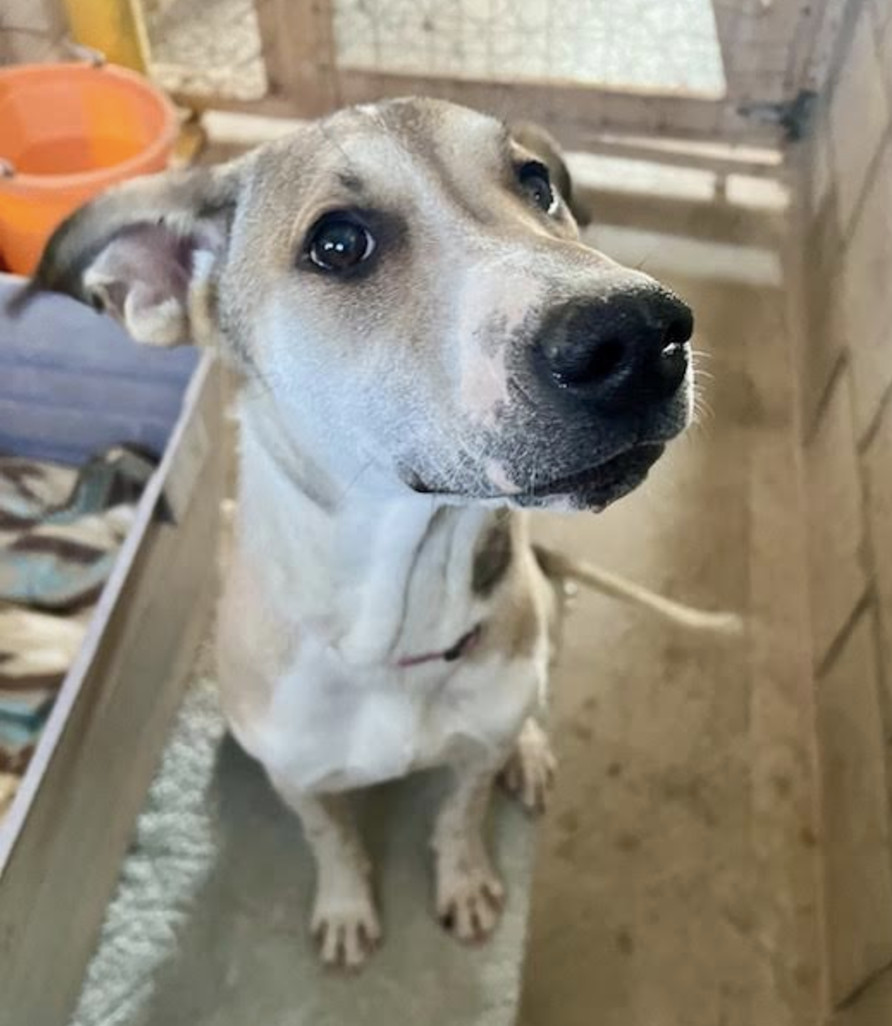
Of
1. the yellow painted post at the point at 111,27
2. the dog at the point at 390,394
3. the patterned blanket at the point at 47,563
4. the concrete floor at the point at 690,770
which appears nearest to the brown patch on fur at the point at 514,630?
the dog at the point at 390,394

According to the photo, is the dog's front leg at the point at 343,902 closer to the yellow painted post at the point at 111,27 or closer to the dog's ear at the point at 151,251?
the dog's ear at the point at 151,251

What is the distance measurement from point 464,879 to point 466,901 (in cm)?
3

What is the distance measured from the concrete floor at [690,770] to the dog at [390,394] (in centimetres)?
41

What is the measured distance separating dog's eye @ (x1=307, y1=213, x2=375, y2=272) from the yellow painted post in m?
2.14

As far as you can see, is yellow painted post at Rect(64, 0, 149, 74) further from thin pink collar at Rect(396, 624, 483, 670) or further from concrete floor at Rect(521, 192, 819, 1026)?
thin pink collar at Rect(396, 624, 483, 670)

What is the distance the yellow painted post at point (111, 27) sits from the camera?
9.97 ft

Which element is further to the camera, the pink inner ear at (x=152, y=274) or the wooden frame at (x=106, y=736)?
the wooden frame at (x=106, y=736)

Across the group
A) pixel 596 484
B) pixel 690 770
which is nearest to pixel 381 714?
pixel 596 484

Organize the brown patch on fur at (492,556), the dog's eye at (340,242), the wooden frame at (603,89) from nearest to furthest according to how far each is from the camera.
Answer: the dog's eye at (340,242)
the brown patch on fur at (492,556)
the wooden frame at (603,89)

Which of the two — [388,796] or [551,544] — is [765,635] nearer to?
[551,544]

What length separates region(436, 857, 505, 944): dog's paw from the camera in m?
1.96

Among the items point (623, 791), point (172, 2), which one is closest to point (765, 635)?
point (623, 791)

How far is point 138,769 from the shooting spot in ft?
6.68

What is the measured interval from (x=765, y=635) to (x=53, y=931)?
1.43 meters
